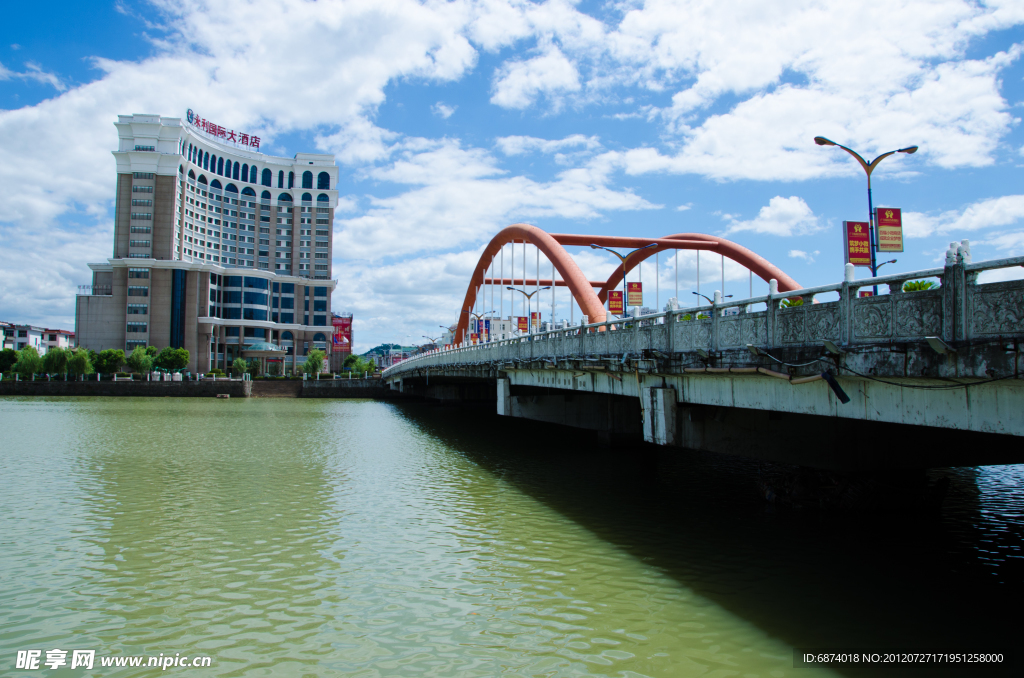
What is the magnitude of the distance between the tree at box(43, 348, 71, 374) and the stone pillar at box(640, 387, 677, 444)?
9378cm

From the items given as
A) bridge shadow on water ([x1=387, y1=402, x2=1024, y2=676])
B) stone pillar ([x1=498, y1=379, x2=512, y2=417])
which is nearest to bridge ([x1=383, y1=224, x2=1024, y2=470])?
bridge shadow on water ([x1=387, y1=402, x2=1024, y2=676])

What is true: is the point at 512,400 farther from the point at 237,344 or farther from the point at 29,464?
the point at 237,344

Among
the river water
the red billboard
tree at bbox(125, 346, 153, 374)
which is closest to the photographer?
the river water

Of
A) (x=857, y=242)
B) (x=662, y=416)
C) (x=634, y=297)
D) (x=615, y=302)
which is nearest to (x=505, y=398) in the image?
(x=615, y=302)

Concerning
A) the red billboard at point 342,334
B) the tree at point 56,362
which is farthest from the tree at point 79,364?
the red billboard at point 342,334

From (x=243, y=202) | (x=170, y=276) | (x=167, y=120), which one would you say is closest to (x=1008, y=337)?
(x=170, y=276)

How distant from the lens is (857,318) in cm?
1018

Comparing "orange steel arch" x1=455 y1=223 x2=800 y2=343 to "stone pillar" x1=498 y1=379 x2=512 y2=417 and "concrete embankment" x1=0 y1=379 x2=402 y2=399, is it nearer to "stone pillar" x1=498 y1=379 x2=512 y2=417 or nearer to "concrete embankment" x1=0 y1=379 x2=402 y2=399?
"stone pillar" x1=498 y1=379 x2=512 y2=417

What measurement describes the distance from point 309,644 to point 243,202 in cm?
14566

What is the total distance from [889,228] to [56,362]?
98.7 m

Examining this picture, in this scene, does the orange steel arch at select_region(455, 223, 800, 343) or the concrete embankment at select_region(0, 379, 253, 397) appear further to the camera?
the concrete embankment at select_region(0, 379, 253, 397)

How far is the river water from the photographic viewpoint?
845cm

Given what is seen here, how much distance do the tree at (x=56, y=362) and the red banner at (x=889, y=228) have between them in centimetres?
9802

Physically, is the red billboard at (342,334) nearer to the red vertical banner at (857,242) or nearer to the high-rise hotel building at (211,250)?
the high-rise hotel building at (211,250)
